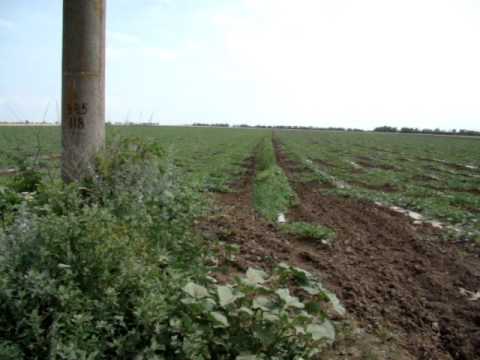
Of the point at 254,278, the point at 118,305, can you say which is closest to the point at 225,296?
the point at 254,278

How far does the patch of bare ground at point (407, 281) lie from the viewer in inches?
120

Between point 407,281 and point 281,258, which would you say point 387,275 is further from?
point 281,258

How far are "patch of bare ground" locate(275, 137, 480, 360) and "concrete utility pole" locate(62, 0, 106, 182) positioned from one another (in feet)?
9.48

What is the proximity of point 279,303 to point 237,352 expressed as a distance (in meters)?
0.38

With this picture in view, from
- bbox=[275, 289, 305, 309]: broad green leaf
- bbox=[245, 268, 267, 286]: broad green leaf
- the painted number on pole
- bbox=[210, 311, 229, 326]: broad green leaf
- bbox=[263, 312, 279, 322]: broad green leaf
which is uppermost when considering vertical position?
the painted number on pole

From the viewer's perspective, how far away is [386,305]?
350 cm

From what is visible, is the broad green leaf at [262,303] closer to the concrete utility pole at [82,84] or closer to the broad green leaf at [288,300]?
the broad green leaf at [288,300]

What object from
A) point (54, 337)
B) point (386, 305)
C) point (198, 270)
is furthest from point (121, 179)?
point (386, 305)

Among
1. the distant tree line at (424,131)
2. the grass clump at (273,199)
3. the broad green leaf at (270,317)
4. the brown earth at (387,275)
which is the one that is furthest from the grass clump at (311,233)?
the distant tree line at (424,131)

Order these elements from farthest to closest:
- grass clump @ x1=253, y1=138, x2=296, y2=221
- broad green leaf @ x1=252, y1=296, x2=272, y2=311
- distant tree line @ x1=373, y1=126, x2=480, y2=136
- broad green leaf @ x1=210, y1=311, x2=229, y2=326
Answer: distant tree line @ x1=373, y1=126, x2=480, y2=136
grass clump @ x1=253, y1=138, x2=296, y2=221
broad green leaf @ x1=252, y1=296, x2=272, y2=311
broad green leaf @ x1=210, y1=311, x2=229, y2=326

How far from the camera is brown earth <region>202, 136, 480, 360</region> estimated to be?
2.91m

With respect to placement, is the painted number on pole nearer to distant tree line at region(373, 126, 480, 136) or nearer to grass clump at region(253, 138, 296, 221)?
grass clump at region(253, 138, 296, 221)

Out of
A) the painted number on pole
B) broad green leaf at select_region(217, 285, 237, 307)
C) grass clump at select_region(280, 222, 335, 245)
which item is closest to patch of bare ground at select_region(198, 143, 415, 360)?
grass clump at select_region(280, 222, 335, 245)

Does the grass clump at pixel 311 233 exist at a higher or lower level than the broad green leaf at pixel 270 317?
lower
